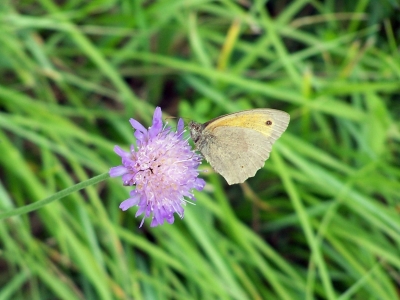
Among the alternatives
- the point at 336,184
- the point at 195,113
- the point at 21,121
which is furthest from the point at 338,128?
the point at 21,121

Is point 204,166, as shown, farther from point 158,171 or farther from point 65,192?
point 65,192

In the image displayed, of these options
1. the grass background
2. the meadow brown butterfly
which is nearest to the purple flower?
the meadow brown butterfly

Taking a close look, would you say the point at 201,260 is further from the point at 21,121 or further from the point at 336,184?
the point at 21,121

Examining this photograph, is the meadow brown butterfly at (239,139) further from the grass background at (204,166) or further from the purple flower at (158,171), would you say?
the grass background at (204,166)

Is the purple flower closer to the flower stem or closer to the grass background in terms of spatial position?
the flower stem

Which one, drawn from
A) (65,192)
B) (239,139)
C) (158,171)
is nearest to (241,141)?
(239,139)

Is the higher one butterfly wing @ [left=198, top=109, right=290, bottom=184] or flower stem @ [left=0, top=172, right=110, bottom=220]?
butterfly wing @ [left=198, top=109, right=290, bottom=184]
